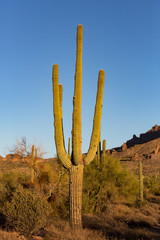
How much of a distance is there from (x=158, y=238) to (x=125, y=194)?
8.69 m

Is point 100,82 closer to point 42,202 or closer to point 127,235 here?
point 42,202

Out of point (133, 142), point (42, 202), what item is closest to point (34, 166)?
point (42, 202)

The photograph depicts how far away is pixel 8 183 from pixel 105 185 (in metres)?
7.07

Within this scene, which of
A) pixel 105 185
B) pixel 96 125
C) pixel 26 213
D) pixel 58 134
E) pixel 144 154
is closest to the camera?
pixel 26 213

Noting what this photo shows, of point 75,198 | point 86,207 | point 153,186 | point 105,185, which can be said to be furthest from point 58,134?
point 153,186

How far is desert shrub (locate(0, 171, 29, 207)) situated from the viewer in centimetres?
1320

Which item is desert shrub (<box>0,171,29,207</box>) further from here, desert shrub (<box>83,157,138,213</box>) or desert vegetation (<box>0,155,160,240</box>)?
Result: desert shrub (<box>83,157,138,213</box>)

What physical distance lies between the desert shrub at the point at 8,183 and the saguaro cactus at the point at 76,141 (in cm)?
607

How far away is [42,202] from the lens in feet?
27.5

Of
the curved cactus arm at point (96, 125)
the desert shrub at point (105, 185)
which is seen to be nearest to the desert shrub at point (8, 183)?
the desert shrub at point (105, 185)

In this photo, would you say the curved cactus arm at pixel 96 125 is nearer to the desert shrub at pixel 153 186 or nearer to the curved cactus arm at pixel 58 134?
the curved cactus arm at pixel 58 134

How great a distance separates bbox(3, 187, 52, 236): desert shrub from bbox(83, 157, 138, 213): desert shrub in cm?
484

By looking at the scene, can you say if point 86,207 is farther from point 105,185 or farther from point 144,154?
point 144,154

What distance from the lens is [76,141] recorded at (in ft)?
27.4
